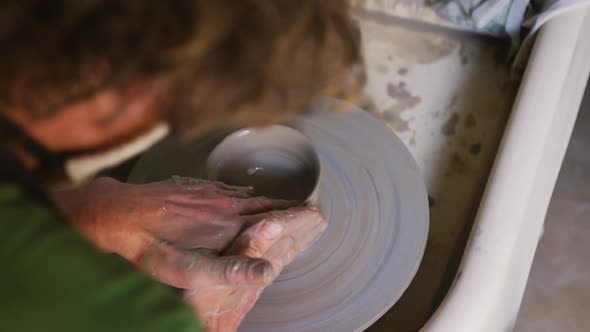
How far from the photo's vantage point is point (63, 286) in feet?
1.68

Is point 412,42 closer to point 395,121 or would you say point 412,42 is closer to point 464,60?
point 464,60

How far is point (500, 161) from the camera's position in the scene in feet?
3.60

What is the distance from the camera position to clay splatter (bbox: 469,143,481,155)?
54.5 inches

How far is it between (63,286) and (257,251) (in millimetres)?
510

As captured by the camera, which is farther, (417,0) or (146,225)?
(417,0)

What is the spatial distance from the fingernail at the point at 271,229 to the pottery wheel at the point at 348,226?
0.41 feet

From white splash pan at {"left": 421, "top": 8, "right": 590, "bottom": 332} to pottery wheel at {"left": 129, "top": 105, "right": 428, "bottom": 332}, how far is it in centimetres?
14

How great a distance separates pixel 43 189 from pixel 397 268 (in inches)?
27.7

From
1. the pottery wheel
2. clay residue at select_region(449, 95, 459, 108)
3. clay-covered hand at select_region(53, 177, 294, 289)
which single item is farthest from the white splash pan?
clay-covered hand at select_region(53, 177, 294, 289)

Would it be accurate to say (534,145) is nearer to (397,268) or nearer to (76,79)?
(397,268)

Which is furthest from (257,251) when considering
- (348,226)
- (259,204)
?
(348,226)

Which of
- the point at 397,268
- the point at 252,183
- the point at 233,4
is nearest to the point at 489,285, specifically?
the point at 397,268

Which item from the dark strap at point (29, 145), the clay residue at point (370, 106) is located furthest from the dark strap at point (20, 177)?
the clay residue at point (370, 106)

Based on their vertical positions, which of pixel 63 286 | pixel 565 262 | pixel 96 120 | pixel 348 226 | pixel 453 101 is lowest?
pixel 565 262
